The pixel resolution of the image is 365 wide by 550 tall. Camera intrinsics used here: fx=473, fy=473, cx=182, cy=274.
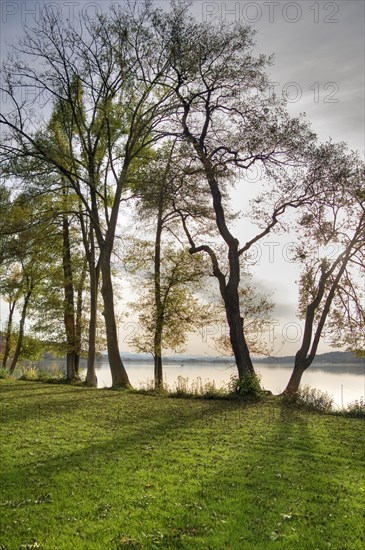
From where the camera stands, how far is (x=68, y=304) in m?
30.4

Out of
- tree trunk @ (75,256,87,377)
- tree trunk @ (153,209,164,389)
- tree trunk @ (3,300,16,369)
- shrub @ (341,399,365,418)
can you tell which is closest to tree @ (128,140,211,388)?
tree trunk @ (153,209,164,389)

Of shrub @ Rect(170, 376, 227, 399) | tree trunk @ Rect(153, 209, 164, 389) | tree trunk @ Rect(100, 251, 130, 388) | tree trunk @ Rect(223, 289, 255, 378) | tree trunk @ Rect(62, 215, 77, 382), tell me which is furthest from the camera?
tree trunk @ Rect(62, 215, 77, 382)

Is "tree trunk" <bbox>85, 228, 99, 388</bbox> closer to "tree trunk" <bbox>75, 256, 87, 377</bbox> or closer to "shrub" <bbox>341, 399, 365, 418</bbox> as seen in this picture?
"tree trunk" <bbox>75, 256, 87, 377</bbox>

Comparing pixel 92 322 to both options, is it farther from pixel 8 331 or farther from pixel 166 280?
pixel 8 331

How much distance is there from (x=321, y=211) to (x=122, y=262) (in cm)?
→ 1182

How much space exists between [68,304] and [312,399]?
18.3 m

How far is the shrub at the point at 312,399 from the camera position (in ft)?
53.3

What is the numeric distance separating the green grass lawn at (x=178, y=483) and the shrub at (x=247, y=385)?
5.21 metres

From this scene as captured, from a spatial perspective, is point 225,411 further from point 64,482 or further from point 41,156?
point 41,156

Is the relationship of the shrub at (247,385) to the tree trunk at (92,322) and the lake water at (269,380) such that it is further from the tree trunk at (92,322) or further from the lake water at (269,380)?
the tree trunk at (92,322)

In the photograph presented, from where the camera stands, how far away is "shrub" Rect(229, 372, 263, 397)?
18188mm

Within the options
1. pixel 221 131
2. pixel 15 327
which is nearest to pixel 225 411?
pixel 221 131

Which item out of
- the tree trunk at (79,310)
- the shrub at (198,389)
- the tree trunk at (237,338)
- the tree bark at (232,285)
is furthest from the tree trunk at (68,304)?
the tree trunk at (237,338)

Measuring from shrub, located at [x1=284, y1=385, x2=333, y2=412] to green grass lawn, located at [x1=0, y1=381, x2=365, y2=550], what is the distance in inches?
133
